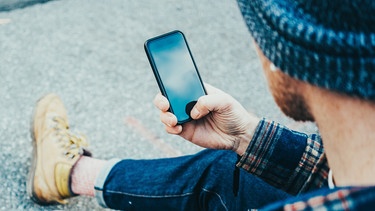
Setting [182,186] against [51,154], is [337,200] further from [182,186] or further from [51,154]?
[51,154]

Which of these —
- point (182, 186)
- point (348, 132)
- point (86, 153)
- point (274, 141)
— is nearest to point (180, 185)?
point (182, 186)

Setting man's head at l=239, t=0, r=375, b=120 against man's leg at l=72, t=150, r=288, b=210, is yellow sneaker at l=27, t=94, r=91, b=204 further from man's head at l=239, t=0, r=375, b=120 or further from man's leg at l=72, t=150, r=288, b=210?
man's head at l=239, t=0, r=375, b=120

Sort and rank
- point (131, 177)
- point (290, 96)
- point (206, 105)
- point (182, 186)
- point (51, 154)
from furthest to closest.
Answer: point (51, 154) < point (131, 177) < point (182, 186) < point (206, 105) < point (290, 96)

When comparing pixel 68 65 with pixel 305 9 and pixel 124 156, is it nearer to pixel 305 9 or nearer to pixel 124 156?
pixel 124 156

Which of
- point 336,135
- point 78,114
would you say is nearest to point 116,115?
point 78,114

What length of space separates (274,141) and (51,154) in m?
0.84

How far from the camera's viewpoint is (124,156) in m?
2.00

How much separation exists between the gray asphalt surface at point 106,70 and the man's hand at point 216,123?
22.7 inches

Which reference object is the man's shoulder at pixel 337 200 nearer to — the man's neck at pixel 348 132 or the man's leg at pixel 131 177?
the man's neck at pixel 348 132

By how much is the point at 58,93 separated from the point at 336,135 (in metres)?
1.58

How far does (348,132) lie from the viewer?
2.53ft

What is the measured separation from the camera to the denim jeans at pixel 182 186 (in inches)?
52.8

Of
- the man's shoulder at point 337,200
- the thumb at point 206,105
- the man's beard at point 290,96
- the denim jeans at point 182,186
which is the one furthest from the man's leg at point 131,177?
the man's shoulder at point 337,200

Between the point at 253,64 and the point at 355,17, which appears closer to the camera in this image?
the point at 355,17
